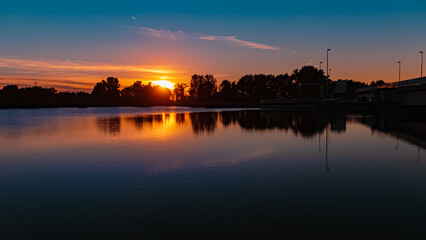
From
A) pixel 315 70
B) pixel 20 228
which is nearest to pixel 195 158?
pixel 20 228

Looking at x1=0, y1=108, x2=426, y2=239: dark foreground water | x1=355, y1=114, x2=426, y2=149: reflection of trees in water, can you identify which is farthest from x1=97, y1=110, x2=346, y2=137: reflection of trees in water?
x1=0, y1=108, x2=426, y2=239: dark foreground water

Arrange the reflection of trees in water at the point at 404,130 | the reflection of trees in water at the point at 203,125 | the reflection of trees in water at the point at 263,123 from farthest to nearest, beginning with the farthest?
the reflection of trees in water at the point at 203,125 < the reflection of trees in water at the point at 263,123 < the reflection of trees in water at the point at 404,130

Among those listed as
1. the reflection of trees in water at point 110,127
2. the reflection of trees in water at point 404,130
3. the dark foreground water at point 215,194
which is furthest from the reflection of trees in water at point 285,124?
the dark foreground water at point 215,194

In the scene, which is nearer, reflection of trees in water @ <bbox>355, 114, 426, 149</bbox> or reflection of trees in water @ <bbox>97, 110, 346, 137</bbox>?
reflection of trees in water @ <bbox>355, 114, 426, 149</bbox>

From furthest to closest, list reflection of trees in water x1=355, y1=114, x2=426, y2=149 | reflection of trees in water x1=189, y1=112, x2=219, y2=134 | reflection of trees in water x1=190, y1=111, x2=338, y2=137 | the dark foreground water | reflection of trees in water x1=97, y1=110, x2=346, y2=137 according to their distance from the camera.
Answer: reflection of trees in water x1=189, y1=112, x2=219, y2=134 < reflection of trees in water x1=97, y1=110, x2=346, y2=137 < reflection of trees in water x1=190, y1=111, x2=338, y2=137 < reflection of trees in water x1=355, y1=114, x2=426, y2=149 < the dark foreground water

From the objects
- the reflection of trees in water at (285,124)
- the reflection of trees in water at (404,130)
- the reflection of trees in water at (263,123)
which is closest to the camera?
the reflection of trees in water at (404,130)

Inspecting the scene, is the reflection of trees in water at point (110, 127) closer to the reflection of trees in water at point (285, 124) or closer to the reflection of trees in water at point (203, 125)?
the reflection of trees in water at point (203, 125)

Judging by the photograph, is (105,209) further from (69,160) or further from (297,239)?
(69,160)

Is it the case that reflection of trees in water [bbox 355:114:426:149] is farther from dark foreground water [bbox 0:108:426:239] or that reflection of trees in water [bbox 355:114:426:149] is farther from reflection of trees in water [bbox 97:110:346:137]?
dark foreground water [bbox 0:108:426:239]

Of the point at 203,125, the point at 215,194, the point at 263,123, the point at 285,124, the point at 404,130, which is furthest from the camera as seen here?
the point at 263,123

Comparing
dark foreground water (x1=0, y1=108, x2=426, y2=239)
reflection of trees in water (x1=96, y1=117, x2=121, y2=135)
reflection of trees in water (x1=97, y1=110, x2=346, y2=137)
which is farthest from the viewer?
reflection of trees in water (x1=97, y1=110, x2=346, y2=137)

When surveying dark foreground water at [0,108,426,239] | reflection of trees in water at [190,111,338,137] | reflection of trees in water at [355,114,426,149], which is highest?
reflection of trees in water at [190,111,338,137]

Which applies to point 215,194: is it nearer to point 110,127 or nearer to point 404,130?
point 404,130

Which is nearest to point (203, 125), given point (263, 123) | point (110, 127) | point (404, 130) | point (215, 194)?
point (263, 123)
